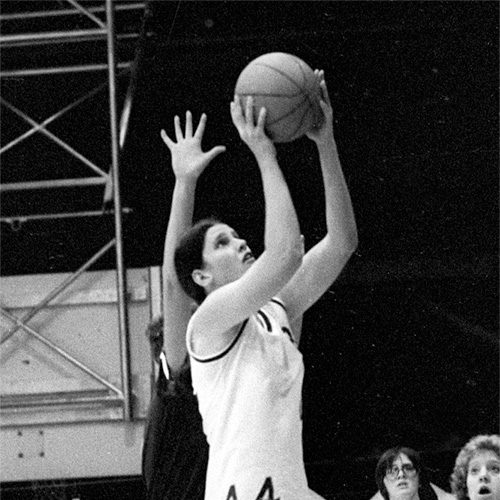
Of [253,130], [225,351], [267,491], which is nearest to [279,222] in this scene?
[253,130]

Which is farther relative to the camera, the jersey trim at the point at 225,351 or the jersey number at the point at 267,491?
the jersey trim at the point at 225,351

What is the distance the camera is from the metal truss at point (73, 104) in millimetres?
6367

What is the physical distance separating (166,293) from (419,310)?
190 inches

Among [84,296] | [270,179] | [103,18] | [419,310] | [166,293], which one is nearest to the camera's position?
[270,179]

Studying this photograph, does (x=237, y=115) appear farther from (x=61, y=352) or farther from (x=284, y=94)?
(x=61, y=352)

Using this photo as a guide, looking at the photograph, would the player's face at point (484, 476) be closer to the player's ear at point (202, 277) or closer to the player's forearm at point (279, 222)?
the player's ear at point (202, 277)

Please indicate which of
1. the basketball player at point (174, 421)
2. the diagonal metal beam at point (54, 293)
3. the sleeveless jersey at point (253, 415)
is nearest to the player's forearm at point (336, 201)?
the sleeveless jersey at point (253, 415)

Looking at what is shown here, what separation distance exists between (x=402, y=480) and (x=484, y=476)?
2.61ft

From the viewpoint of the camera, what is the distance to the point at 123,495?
23.1 ft

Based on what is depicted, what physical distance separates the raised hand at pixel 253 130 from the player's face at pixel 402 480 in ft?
9.05

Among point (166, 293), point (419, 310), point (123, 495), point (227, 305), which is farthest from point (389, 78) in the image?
point (227, 305)

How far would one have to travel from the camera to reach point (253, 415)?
121 inches

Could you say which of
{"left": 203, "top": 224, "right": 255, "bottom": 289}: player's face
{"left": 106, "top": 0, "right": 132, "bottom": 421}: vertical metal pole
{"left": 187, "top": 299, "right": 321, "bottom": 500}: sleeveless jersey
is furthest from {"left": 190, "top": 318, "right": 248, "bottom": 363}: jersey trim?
{"left": 106, "top": 0, "right": 132, "bottom": 421}: vertical metal pole

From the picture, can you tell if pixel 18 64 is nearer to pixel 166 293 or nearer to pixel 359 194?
pixel 359 194
